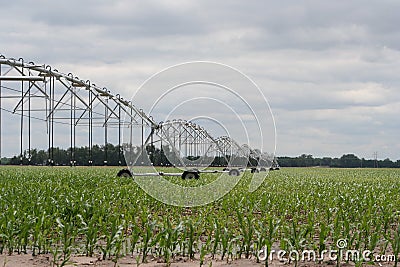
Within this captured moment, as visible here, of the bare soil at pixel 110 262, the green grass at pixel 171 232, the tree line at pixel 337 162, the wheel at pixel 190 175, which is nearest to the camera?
the bare soil at pixel 110 262

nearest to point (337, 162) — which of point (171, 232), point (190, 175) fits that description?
point (190, 175)

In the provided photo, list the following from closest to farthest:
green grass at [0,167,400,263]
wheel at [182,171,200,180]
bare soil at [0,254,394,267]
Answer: bare soil at [0,254,394,267]
green grass at [0,167,400,263]
wheel at [182,171,200,180]

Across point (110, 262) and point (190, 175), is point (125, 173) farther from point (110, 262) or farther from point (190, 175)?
point (110, 262)

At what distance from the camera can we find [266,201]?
1293cm

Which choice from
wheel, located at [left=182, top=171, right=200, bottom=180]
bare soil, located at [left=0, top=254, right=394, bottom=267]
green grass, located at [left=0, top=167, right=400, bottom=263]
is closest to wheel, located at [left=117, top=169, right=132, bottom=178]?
wheel, located at [left=182, top=171, right=200, bottom=180]

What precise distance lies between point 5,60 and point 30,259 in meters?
21.2

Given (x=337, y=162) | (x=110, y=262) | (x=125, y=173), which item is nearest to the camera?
(x=110, y=262)

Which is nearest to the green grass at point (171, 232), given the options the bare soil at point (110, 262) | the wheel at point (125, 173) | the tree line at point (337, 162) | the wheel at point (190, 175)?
the bare soil at point (110, 262)

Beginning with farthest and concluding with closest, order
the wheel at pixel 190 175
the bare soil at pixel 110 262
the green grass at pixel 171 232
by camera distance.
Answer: the wheel at pixel 190 175, the green grass at pixel 171 232, the bare soil at pixel 110 262

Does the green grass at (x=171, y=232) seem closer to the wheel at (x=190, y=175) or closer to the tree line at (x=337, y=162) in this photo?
the wheel at (x=190, y=175)

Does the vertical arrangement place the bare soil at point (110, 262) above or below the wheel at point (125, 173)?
below

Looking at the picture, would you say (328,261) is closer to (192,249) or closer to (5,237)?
(192,249)

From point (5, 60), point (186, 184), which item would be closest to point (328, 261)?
point (186, 184)

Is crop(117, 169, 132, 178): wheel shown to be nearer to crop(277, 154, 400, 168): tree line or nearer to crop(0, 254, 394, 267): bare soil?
crop(0, 254, 394, 267): bare soil
